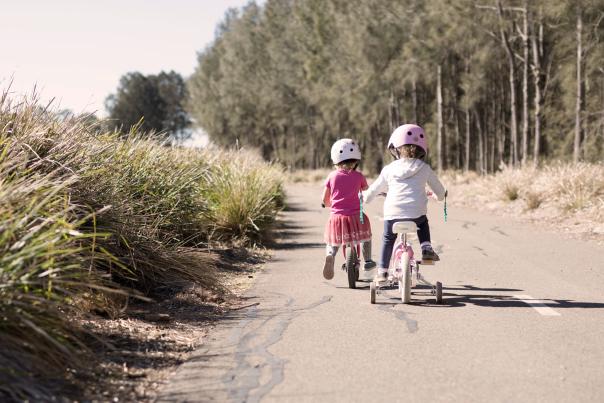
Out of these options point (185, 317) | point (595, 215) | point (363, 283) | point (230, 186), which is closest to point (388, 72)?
point (595, 215)

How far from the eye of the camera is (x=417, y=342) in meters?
6.12

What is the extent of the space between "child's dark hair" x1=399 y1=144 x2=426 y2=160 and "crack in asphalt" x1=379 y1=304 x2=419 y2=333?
5.32ft

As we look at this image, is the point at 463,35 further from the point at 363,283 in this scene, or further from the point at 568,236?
the point at 363,283

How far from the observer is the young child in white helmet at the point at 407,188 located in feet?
26.5

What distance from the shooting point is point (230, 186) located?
45.3 ft

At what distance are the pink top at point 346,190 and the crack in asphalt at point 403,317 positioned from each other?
65.7 inches

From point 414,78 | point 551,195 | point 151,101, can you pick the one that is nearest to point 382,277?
point 551,195

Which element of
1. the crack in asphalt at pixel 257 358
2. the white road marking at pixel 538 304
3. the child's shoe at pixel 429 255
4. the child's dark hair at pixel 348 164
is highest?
the child's dark hair at pixel 348 164

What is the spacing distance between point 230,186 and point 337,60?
137 feet

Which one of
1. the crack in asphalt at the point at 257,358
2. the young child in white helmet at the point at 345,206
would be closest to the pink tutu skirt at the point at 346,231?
the young child in white helmet at the point at 345,206

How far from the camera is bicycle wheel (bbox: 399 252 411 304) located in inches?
306

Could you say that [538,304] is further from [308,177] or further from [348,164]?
[308,177]

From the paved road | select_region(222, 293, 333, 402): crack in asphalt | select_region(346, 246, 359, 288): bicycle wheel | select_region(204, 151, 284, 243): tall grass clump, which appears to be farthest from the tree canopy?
select_region(222, 293, 333, 402): crack in asphalt

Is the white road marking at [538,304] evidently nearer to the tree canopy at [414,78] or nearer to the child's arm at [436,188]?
the child's arm at [436,188]
